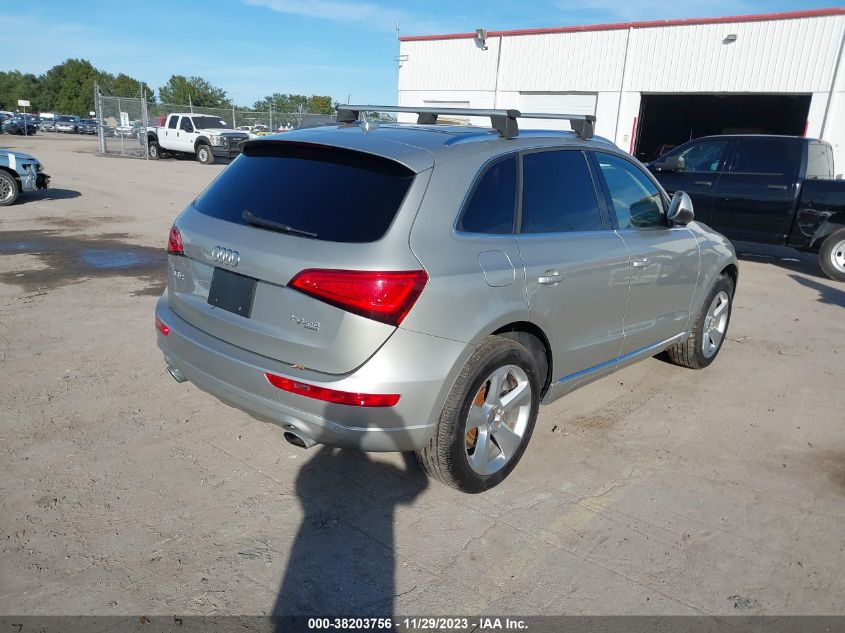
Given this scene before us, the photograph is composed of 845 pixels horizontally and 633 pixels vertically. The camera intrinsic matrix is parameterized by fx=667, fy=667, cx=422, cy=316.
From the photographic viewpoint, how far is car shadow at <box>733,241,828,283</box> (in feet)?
→ 36.0

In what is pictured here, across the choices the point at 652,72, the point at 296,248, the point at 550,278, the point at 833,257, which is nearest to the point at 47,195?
the point at 296,248

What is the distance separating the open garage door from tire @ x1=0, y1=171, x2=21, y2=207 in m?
15.4

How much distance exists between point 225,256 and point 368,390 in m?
1.01

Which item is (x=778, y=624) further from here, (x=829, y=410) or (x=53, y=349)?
(x=53, y=349)

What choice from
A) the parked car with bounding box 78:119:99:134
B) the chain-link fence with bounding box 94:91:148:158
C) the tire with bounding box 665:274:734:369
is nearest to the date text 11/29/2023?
the tire with bounding box 665:274:734:369

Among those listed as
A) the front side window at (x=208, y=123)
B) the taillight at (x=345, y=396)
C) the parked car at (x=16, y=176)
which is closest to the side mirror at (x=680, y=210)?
the taillight at (x=345, y=396)

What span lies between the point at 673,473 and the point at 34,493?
342 centimetres

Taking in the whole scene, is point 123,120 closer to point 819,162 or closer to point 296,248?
point 819,162

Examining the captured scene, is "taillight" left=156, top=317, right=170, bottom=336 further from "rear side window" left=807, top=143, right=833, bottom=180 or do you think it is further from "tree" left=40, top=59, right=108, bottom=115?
"tree" left=40, top=59, right=108, bottom=115

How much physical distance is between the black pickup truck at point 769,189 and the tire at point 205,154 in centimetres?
2239

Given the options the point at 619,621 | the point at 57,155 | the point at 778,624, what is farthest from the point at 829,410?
the point at 57,155

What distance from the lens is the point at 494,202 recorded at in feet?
11.3

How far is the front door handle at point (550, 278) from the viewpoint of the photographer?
3500mm

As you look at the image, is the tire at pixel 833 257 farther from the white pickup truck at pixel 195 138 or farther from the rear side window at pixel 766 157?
the white pickup truck at pixel 195 138
